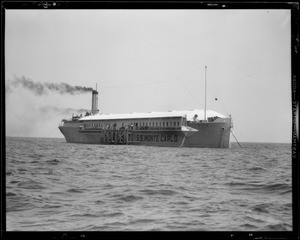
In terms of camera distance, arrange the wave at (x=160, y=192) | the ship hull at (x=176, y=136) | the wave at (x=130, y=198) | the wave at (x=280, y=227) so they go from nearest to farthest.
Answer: the wave at (x=280, y=227), the wave at (x=130, y=198), the wave at (x=160, y=192), the ship hull at (x=176, y=136)

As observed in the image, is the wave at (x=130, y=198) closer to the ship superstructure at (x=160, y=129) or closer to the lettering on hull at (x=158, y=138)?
the ship superstructure at (x=160, y=129)

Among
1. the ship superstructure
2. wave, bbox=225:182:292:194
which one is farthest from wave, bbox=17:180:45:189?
the ship superstructure

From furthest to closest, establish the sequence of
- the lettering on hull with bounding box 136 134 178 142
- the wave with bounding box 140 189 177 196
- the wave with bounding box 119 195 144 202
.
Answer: the lettering on hull with bounding box 136 134 178 142 < the wave with bounding box 140 189 177 196 < the wave with bounding box 119 195 144 202

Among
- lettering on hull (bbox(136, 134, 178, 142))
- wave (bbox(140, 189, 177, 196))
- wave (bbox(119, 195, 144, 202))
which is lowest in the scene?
wave (bbox(119, 195, 144, 202))

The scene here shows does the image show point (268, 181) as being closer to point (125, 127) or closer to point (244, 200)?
point (244, 200)

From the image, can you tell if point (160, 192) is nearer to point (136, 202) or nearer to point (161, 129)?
point (136, 202)

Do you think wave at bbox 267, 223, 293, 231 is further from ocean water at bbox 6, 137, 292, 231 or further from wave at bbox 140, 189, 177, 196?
wave at bbox 140, 189, 177, 196

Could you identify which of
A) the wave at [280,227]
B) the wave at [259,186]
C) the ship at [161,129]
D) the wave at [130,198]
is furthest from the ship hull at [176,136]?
the wave at [280,227]

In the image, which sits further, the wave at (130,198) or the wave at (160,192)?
the wave at (160,192)
